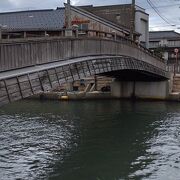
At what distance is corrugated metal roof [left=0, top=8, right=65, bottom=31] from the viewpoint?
6180cm

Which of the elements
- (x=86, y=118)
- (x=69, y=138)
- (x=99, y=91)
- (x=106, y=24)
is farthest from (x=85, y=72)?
Answer: (x=106, y=24)

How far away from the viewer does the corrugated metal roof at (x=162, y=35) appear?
9344 centimetres

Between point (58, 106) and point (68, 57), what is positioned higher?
point (68, 57)

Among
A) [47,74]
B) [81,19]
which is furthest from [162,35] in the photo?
[47,74]

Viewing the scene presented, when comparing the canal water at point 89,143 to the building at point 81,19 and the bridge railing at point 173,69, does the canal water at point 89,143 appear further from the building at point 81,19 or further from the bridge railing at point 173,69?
the building at point 81,19

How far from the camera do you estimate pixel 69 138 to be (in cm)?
2802

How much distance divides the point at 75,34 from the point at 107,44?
627cm

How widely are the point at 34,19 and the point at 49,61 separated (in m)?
41.1

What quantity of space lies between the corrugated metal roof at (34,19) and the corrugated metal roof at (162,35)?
112ft

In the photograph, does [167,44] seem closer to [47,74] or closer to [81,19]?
[81,19]

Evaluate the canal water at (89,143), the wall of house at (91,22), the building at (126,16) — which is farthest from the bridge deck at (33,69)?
the building at (126,16)

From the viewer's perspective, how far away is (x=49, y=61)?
25.3 meters

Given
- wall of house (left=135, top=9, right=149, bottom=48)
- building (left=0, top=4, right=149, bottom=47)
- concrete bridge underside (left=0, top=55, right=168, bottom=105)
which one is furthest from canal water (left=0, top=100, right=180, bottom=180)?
wall of house (left=135, top=9, right=149, bottom=48)

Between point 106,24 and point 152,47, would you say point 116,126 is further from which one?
point 152,47
